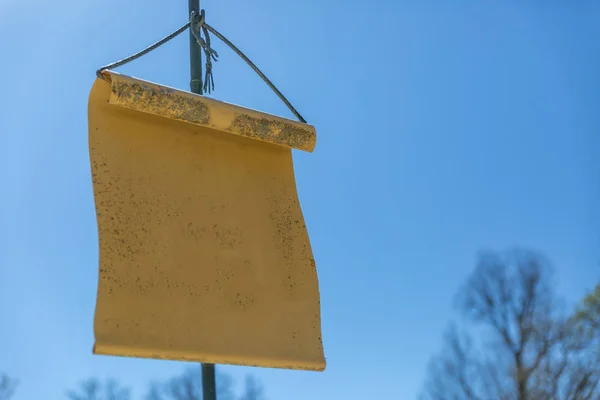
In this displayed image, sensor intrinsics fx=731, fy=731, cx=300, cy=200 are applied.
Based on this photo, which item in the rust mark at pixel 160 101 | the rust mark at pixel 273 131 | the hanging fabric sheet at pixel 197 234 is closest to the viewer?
the hanging fabric sheet at pixel 197 234

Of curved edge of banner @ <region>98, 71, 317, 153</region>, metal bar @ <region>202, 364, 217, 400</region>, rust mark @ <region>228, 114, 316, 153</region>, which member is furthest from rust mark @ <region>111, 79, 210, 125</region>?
metal bar @ <region>202, 364, 217, 400</region>

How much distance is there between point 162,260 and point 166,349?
210 mm

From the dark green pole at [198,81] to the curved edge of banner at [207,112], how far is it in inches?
5.7

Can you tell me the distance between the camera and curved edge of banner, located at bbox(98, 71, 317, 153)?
66.9 inches

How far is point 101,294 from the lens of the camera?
1.51m

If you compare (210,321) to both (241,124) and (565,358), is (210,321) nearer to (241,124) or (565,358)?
(241,124)

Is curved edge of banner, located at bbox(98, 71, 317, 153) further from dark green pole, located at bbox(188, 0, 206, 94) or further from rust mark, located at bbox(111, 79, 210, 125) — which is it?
dark green pole, located at bbox(188, 0, 206, 94)

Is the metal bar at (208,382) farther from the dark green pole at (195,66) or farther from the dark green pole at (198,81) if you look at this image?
the dark green pole at (195,66)

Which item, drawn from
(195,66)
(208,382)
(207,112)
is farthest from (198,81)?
(208,382)

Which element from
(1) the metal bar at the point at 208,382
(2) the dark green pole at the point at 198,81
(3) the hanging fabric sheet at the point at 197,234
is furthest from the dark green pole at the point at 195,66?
(1) the metal bar at the point at 208,382

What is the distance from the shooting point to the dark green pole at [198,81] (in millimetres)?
1679

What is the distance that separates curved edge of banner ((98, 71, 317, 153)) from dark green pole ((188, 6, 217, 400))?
144 mm

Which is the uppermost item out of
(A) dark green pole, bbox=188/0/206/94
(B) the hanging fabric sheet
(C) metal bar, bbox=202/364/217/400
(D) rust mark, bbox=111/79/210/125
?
(A) dark green pole, bbox=188/0/206/94

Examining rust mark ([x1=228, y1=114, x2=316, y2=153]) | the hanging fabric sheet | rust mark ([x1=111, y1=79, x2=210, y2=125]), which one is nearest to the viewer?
the hanging fabric sheet
